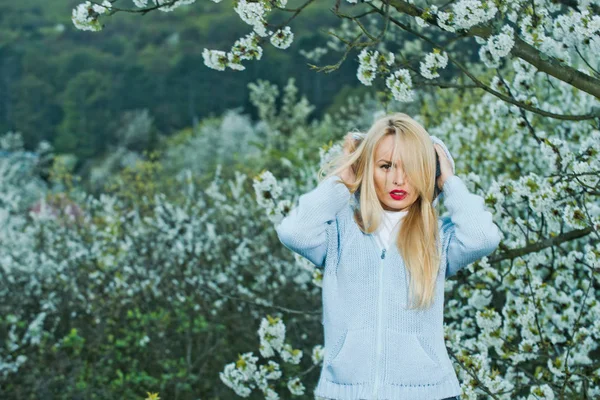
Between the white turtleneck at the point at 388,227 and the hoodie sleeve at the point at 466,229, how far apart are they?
5.9 inches

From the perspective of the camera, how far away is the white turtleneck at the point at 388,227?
2484mm

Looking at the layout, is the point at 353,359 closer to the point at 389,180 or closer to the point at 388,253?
the point at 388,253

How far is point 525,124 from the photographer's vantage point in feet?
12.9

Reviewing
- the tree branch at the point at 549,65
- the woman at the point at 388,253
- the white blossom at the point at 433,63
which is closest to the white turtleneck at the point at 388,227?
the woman at the point at 388,253

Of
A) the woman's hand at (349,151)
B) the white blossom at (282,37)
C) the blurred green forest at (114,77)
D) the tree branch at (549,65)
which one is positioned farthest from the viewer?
the blurred green forest at (114,77)

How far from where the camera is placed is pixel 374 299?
2396mm

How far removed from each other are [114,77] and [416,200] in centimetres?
4904

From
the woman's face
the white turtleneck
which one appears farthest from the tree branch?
the white turtleneck

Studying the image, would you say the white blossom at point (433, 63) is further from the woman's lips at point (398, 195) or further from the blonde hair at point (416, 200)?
the woman's lips at point (398, 195)

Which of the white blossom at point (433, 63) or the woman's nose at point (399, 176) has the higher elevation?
the woman's nose at point (399, 176)

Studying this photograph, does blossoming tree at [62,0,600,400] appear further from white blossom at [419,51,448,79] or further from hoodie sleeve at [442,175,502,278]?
hoodie sleeve at [442,175,502,278]

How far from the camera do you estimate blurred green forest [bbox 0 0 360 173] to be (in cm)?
4303

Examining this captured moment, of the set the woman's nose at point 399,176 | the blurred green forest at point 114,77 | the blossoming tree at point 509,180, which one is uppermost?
the woman's nose at point 399,176

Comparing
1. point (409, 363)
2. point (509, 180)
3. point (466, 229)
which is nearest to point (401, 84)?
point (509, 180)
